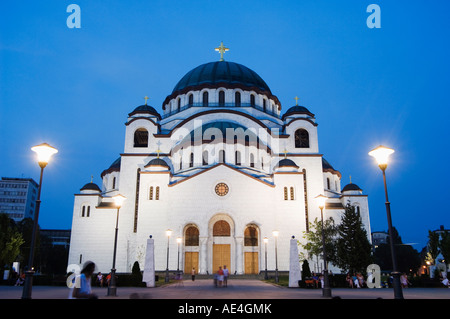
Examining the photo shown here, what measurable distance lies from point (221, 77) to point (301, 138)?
45.6 feet

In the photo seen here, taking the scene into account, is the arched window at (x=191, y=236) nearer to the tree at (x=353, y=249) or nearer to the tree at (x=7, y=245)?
the tree at (x=353, y=249)

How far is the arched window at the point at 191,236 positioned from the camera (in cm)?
3509

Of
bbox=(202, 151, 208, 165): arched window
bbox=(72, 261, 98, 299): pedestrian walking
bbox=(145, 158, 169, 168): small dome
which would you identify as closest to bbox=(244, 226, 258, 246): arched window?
bbox=(202, 151, 208, 165): arched window

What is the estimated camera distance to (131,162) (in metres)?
41.0

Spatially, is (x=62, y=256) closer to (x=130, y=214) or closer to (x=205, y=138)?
(x=130, y=214)

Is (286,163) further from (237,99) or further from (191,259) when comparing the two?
(191,259)

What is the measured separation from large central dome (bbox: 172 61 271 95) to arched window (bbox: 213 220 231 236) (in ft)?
63.6

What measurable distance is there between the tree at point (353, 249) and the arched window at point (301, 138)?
15001mm

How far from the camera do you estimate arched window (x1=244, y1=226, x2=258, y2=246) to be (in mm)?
35125

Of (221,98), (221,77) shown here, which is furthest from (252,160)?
(221,77)

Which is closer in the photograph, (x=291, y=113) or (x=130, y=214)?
(x=130, y=214)
